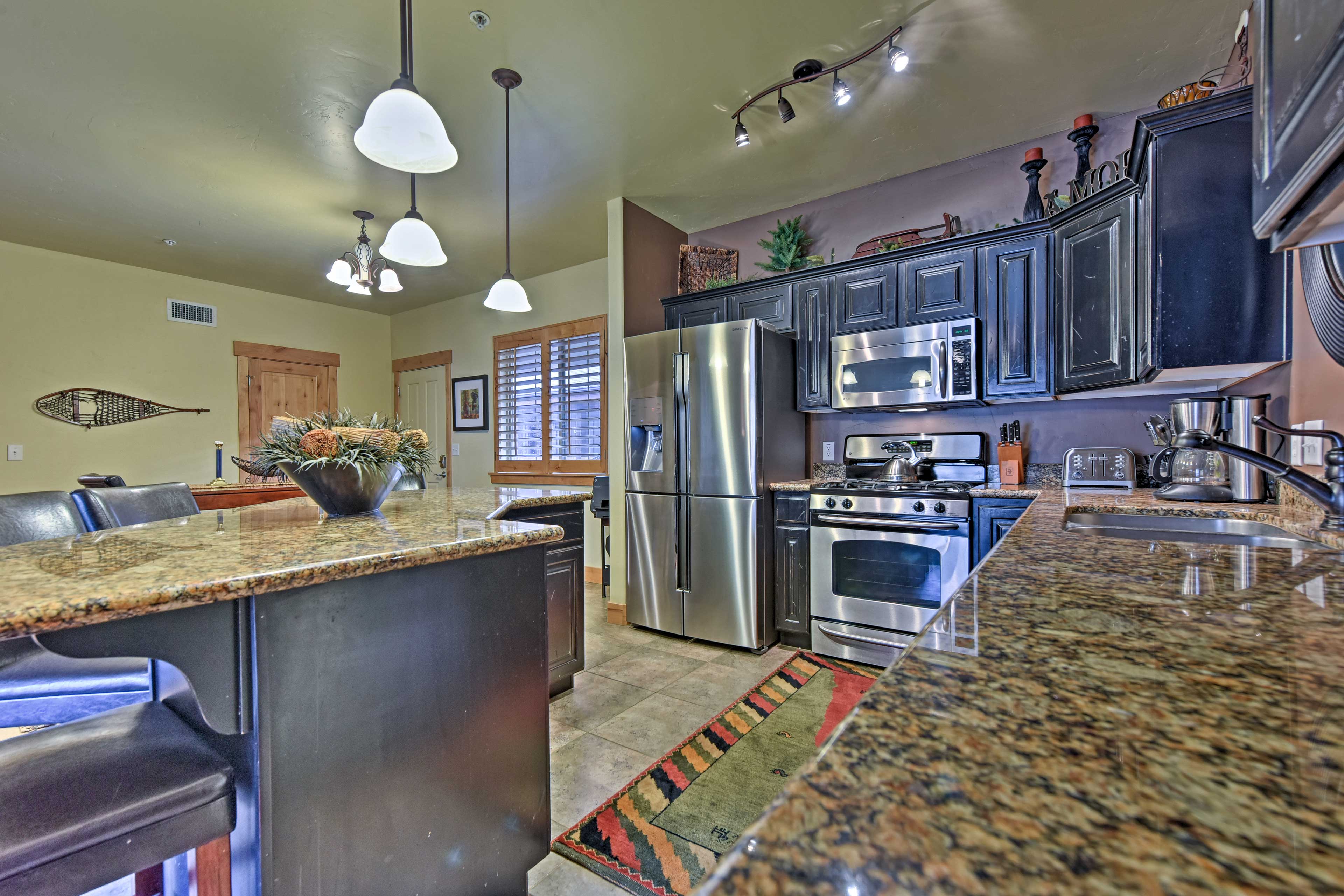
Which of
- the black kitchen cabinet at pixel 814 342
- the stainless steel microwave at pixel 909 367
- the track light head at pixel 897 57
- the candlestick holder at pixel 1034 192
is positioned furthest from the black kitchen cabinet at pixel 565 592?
the candlestick holder at pixel 1034 192

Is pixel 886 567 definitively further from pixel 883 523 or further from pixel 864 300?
pixel 864 300

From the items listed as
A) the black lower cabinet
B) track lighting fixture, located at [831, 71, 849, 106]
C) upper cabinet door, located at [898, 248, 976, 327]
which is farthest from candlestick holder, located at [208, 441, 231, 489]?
upper cabinet door, located at [898, 248, 976, 327]

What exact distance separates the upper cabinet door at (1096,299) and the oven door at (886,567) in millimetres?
840

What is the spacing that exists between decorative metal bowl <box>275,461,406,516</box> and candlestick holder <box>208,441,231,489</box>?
3012mm

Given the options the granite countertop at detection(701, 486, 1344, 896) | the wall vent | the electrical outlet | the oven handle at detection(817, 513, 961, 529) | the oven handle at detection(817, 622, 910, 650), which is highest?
the wall vent

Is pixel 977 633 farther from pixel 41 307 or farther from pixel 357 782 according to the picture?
pixel 41 307

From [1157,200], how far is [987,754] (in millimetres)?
2297

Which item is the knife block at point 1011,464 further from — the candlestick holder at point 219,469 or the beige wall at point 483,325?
the candlestick holder at point 219,469

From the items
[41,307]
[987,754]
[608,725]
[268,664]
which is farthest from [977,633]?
[41,307]

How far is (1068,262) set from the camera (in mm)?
2498

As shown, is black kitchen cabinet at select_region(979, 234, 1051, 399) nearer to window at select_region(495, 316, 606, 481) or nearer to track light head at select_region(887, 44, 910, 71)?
track light head at select_region(887, 44, 910, 71)

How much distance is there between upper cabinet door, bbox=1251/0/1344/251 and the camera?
587mm

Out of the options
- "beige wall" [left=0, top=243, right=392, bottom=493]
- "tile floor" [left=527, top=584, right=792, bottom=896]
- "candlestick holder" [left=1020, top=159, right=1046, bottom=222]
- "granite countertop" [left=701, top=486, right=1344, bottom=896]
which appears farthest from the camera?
"beige wall" [left=0, top=243, right=392, bottom=493]

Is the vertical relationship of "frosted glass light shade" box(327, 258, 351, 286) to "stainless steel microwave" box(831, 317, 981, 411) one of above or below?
above
